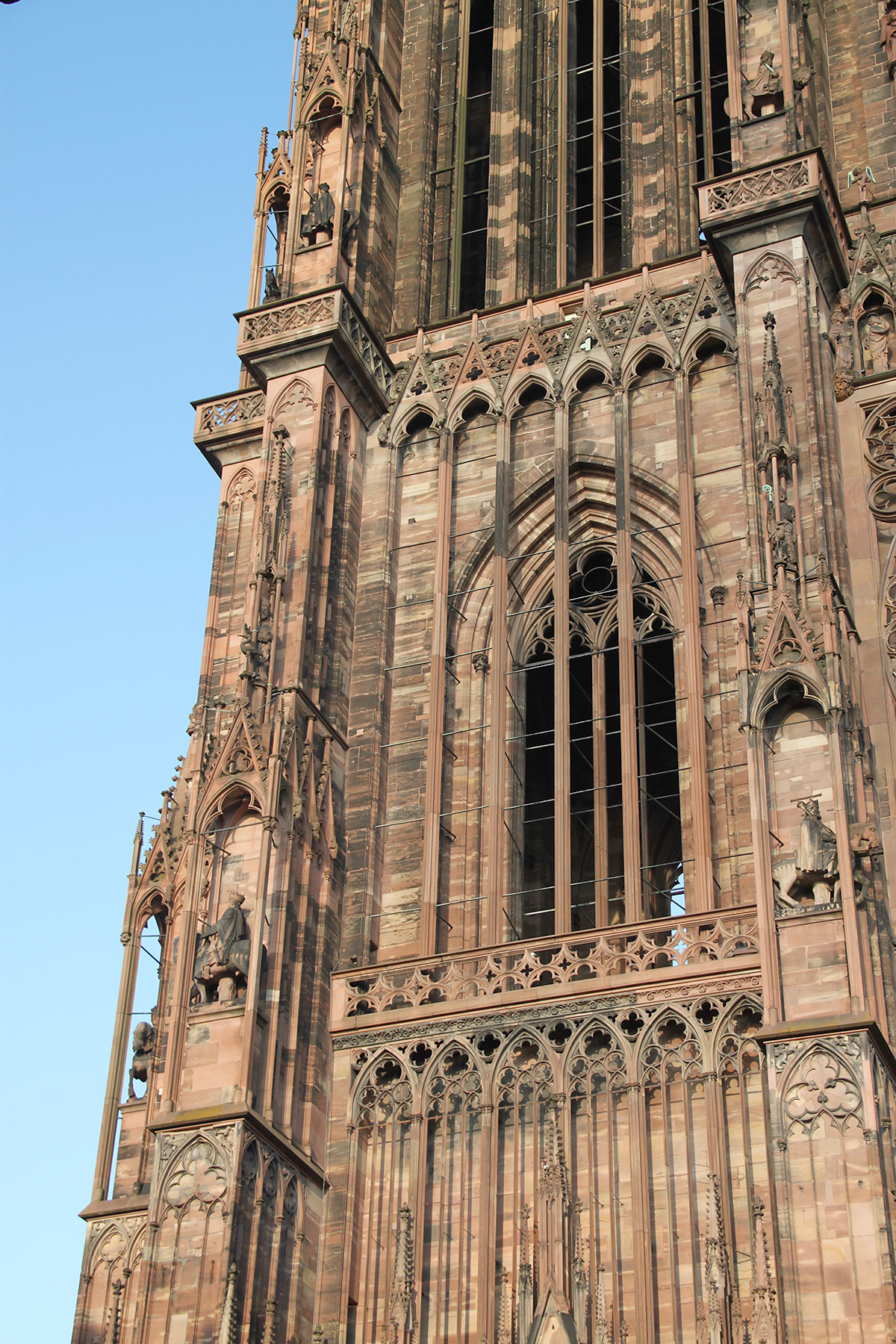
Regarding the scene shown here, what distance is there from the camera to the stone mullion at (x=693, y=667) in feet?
70.2

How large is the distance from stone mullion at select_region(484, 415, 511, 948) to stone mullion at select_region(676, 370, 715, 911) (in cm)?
215

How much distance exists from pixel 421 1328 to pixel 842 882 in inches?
223

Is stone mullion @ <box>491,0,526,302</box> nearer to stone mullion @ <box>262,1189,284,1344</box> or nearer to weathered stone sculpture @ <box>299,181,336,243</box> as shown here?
weathered stone sculpture @ <box>299,181,336,243</box>

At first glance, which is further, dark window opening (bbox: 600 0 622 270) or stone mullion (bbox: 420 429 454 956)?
dark window opening (bbox: 600 0 622 270)

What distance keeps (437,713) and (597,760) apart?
201 cm

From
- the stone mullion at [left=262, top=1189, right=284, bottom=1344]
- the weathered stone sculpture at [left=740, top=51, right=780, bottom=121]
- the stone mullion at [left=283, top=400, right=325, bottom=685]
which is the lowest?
the stone mullion at [left=262, top=1189, right=284, bottom=1344]

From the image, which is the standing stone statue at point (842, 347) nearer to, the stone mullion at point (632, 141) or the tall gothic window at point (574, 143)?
the stone mullion at point (632, 141)

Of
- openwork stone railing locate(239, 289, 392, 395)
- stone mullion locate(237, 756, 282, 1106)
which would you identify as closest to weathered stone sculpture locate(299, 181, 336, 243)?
openwork stone railing locate(239, 289, 392, 395)

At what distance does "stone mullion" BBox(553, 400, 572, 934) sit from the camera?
2241 centimetres

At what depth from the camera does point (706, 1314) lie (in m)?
18.1

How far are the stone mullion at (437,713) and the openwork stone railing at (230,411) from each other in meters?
2.63

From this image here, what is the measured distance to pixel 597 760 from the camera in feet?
76.1

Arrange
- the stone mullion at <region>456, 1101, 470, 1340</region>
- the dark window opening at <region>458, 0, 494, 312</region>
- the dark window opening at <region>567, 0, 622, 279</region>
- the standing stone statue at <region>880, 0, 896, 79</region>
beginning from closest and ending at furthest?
the stone mullion at <region>456, 1101, 470, 1340</region>, the standing stone statue at <region>880, 0, 896, 79</region>, the dark window opening at <region>567, 0, 622, 279</region>, the dark window opening at <region>458, 0, 494, 312</region>

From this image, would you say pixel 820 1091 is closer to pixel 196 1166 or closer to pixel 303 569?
pixel 196 1166
